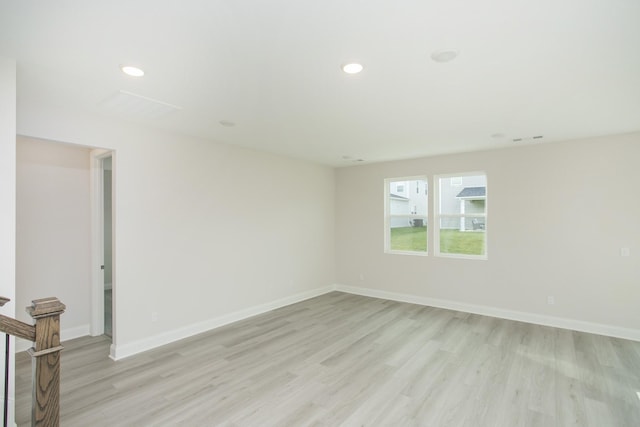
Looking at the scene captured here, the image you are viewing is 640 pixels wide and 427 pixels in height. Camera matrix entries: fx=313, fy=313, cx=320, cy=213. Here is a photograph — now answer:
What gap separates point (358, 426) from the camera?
7.68 feet

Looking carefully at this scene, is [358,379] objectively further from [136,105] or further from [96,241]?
[96,241]

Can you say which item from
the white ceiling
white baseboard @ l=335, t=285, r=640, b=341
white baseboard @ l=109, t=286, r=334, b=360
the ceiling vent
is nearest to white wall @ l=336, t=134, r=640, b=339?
white baseboard @ l=335, t=285, r=640, b=341

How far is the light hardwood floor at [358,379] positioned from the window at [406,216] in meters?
1.78

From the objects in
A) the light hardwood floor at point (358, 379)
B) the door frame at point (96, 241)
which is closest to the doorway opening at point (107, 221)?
the door frame at point (96, 241)

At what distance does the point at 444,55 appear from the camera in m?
2.13

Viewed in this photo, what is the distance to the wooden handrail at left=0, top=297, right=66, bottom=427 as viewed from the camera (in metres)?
1.50

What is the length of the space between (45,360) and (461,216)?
5.44m

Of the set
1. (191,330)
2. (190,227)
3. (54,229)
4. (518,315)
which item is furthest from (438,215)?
(54,229)

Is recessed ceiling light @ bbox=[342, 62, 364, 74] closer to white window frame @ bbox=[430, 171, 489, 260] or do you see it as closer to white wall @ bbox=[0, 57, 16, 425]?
white wall @ bbox=[0, 57, 16, 425]

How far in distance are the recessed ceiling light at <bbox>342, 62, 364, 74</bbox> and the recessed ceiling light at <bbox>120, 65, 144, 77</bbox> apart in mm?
1540

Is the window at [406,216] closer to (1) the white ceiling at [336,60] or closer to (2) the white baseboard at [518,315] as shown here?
(2) the white baseboard at [518,315]

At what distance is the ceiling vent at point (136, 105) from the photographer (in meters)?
2.89

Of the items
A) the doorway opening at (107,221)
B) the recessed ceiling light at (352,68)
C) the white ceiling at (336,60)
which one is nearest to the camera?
the white ceiling at (336,60)

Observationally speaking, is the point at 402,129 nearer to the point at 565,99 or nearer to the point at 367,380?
the point at 565,99
